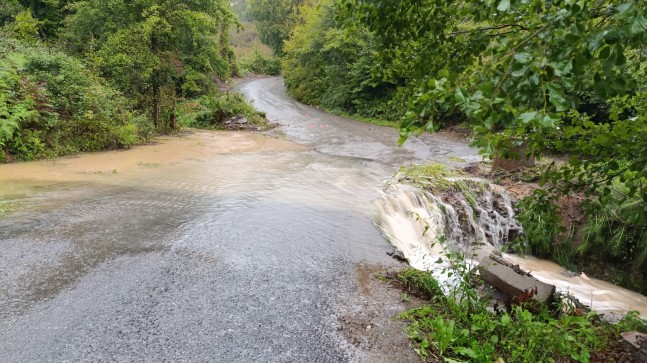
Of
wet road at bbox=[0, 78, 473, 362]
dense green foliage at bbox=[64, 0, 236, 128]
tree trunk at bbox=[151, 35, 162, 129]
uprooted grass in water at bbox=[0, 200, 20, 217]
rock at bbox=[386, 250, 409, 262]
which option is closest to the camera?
wet road at bbox=[0, 78, 473, 362]

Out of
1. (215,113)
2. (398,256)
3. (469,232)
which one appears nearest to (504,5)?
(398,256)

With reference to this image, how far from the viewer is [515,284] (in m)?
4.50

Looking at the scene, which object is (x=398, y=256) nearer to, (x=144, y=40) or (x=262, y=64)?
(x=144, y=40)

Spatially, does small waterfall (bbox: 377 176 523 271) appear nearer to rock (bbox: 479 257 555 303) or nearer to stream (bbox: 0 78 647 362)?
stream (bbox: 0 78 647 362)

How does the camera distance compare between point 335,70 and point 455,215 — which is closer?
point 455,215

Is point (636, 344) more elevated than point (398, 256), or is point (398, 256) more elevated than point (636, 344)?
point (636, 344)

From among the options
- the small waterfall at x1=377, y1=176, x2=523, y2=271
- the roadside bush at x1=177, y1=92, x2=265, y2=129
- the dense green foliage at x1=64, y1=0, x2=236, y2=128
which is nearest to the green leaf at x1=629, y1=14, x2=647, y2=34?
the small waterfall at x1=377, y1=176, x2=523, y2=271

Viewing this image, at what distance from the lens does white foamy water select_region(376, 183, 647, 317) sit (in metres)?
7.21

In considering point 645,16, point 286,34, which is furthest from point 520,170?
point 286,34

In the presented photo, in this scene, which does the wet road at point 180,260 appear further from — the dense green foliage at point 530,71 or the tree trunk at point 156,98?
the tree trunk at point 156,98

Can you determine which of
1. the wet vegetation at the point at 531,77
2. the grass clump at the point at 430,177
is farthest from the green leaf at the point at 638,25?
the grass clump at the point at 430,177

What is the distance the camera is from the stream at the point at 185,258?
3.64 m

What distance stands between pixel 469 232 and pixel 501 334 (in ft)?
18.4

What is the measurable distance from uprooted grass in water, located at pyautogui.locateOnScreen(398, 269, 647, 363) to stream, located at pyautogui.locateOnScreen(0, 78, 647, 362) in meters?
0.39
